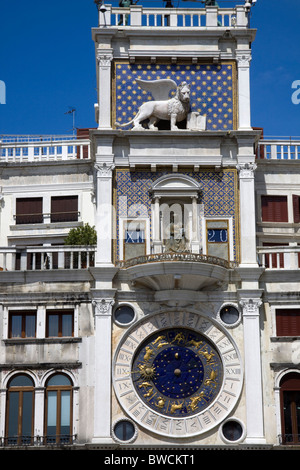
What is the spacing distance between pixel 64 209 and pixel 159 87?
692 cm

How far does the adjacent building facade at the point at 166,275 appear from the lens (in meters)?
42.6

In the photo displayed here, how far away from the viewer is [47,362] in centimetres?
4322

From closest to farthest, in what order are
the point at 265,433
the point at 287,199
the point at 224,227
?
the point at 265,433, the point at 224,227, the point at 287,199

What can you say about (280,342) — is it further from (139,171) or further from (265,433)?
(139,171)

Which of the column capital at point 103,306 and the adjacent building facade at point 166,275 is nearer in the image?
the adjacent building facade at point 166,275

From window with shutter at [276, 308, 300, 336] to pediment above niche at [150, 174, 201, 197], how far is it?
5.91m

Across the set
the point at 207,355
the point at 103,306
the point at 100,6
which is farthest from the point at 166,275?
the point at 100,6

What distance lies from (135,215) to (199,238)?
2.76 m

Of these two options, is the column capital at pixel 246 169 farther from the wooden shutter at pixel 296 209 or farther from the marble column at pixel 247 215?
the wooden shutter at pixel 296 209

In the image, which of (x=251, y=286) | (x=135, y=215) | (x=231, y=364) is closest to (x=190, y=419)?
(x=231, y=364)

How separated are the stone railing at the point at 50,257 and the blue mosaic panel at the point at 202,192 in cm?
211

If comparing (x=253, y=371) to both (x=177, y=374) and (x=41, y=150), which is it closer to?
(x=177, y=374)

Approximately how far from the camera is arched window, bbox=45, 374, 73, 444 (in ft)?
139

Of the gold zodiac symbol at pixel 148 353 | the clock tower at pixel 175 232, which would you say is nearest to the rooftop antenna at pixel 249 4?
the clock tower at pixel 175 232
